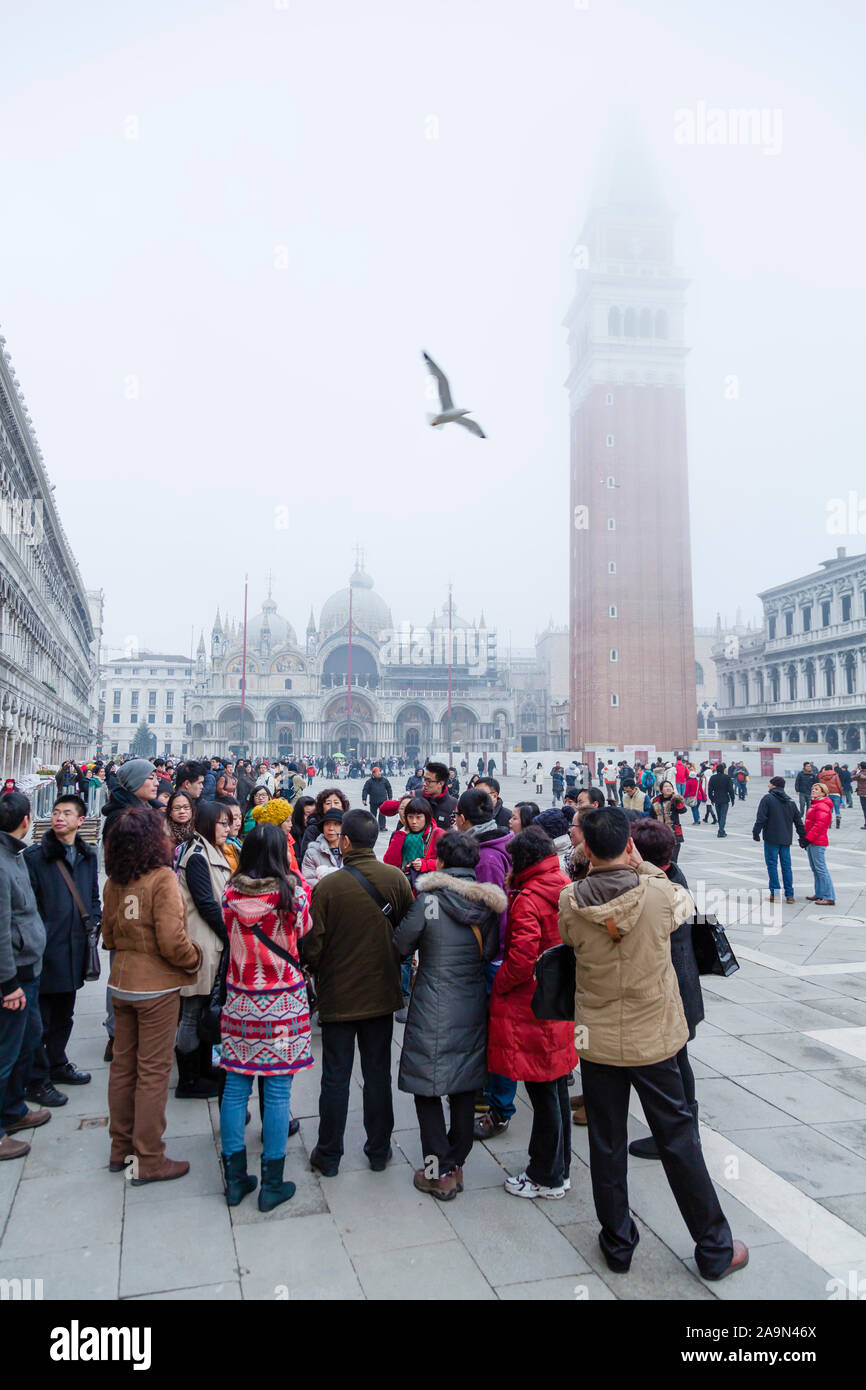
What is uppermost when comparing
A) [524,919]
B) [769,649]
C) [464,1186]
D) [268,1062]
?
[769,649]

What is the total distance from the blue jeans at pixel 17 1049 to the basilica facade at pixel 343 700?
189ft

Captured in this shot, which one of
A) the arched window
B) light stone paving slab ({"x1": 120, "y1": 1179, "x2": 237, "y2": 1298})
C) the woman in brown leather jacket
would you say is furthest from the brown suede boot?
the arched window

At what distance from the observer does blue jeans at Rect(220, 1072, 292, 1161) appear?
142 inches

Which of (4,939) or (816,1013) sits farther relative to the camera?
(816,1013)

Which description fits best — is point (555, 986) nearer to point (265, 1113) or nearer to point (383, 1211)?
point (383, 1211)

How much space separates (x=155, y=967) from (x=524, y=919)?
1828mm

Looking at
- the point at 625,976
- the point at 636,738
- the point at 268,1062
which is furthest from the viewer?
the point at 636,738

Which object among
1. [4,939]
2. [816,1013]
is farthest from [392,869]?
[816,1013]

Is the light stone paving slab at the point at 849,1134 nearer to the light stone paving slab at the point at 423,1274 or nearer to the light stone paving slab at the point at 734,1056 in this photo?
the light stone paving slab at the point at 734,1056

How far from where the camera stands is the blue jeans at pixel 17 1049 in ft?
13.5

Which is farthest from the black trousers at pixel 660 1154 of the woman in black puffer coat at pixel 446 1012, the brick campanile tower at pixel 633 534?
the brick campanile tower at pixel 633 534
